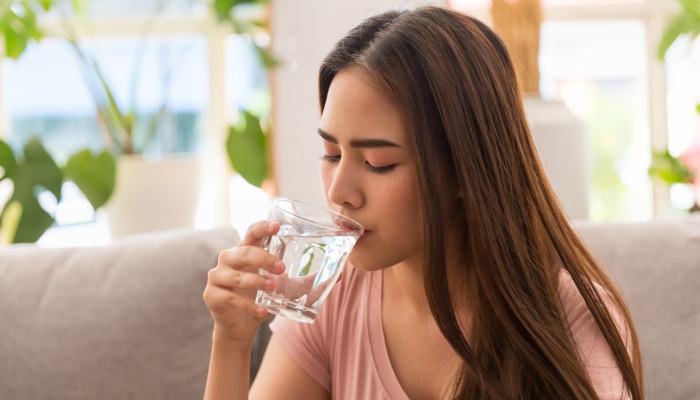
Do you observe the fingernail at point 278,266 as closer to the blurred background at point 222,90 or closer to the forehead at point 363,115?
the forehead at point 363,115

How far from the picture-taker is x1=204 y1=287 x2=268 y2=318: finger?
853 mm

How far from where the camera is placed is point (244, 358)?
1028 millimetres

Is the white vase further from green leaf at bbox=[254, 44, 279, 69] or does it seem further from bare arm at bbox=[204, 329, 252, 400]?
bare arm at bbox=[204, 329, 252, 400]

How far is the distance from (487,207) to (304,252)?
0.92ft

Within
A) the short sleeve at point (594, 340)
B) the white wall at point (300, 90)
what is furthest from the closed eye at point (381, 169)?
the white wall at point (300, 90)

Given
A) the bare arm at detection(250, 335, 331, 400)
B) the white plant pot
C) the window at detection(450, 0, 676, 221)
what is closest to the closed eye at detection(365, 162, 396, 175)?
the bare arm at detection(250, 335, 331, 400)

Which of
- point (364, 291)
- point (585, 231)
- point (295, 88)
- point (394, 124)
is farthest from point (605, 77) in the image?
point (394, 124)

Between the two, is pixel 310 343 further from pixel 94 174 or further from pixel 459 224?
pixel 94 174

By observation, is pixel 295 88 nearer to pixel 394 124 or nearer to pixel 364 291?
pixel 364 291

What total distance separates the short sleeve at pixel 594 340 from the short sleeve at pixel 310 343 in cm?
43

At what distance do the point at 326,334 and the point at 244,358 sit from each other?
0.21 metres

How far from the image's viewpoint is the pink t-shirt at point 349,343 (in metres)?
1.11

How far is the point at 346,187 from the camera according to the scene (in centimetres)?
88

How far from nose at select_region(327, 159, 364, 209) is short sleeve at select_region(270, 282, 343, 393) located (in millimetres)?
384
